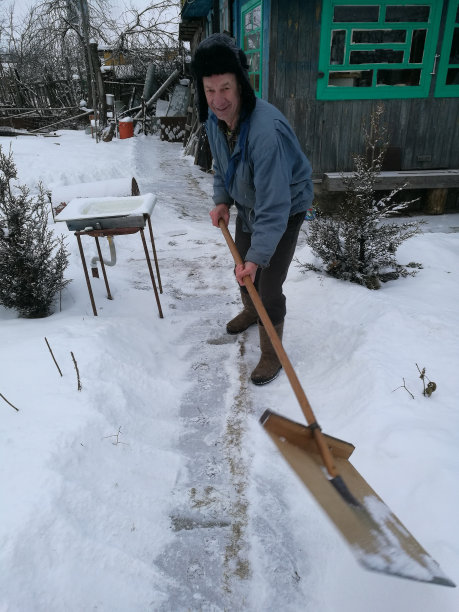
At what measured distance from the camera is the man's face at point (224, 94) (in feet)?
6.66

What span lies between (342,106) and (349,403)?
5.05m

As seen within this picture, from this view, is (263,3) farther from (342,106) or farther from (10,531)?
(10,531)

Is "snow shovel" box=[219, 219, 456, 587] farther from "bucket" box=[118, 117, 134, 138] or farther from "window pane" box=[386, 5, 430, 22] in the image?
"bucket" box=[118, 117, 134, 138]

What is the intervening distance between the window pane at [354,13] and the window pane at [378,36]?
6.2 inches

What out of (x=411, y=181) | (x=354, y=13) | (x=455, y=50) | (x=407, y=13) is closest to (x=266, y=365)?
(x=411, y=181)

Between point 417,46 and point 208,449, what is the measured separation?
6291mm

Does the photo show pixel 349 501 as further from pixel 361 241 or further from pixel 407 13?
pixel 407 13

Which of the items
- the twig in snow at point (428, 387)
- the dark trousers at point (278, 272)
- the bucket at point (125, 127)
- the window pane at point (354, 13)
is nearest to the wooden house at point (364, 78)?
the window pane at point (354, 13)

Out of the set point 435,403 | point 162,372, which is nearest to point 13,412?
point 162,372

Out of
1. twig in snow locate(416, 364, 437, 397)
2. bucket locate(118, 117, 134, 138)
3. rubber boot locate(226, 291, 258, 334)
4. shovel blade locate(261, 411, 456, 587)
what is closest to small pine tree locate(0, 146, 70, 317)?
rubber boot locate(226, 291, 258, 334)

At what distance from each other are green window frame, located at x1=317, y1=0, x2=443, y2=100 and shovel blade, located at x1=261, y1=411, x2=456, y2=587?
5.53 metres

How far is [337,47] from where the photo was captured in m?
5.74

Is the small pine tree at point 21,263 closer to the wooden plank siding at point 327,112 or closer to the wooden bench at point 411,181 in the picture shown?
the wooden plank siding at point 327,112

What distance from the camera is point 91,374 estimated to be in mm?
2500
